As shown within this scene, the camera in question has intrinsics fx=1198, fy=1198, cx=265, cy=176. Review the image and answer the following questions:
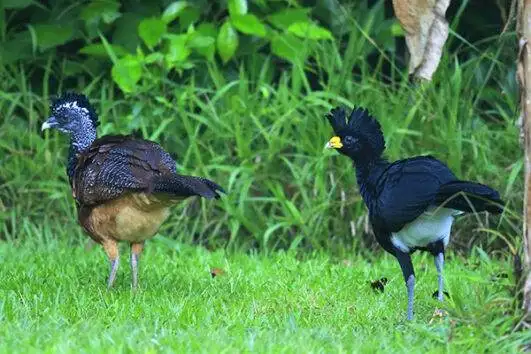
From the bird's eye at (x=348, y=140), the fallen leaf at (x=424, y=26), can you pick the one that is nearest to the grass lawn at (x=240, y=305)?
the bird's eye at (x=348, y=140)

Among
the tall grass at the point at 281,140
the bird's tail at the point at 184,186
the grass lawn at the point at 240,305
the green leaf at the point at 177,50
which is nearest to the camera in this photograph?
the grass lawn at the point at 240,305

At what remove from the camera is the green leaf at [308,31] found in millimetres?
8258

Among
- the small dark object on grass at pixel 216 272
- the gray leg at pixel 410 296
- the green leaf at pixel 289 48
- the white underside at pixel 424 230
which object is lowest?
the small dark object on grass at pixel 216 272

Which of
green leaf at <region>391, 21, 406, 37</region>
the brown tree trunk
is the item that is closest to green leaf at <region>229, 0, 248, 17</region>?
green leaf at <region>391, 21, 406, 37</region>

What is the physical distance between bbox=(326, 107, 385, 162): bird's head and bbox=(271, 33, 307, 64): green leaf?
231 centimetres

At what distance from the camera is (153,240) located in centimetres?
801

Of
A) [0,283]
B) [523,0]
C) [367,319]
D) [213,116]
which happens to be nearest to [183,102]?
[213,116]

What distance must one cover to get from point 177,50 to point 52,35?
1094mm

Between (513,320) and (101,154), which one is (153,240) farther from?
(513,320)

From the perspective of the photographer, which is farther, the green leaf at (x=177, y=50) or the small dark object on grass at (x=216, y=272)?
the green leaf at (x=177, y=50)

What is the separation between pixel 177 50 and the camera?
8.23 meters

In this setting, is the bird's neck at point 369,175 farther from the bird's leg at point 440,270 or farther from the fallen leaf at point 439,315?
the fallen leaf at point 439,315

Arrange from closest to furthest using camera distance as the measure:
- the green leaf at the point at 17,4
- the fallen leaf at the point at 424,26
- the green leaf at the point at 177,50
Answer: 1. the fallen leaf at the point at 424,26
2. the green leaf at the point at 177,50
3. the green leaf at the point at 17,4

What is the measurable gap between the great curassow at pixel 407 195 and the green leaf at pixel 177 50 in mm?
2266
